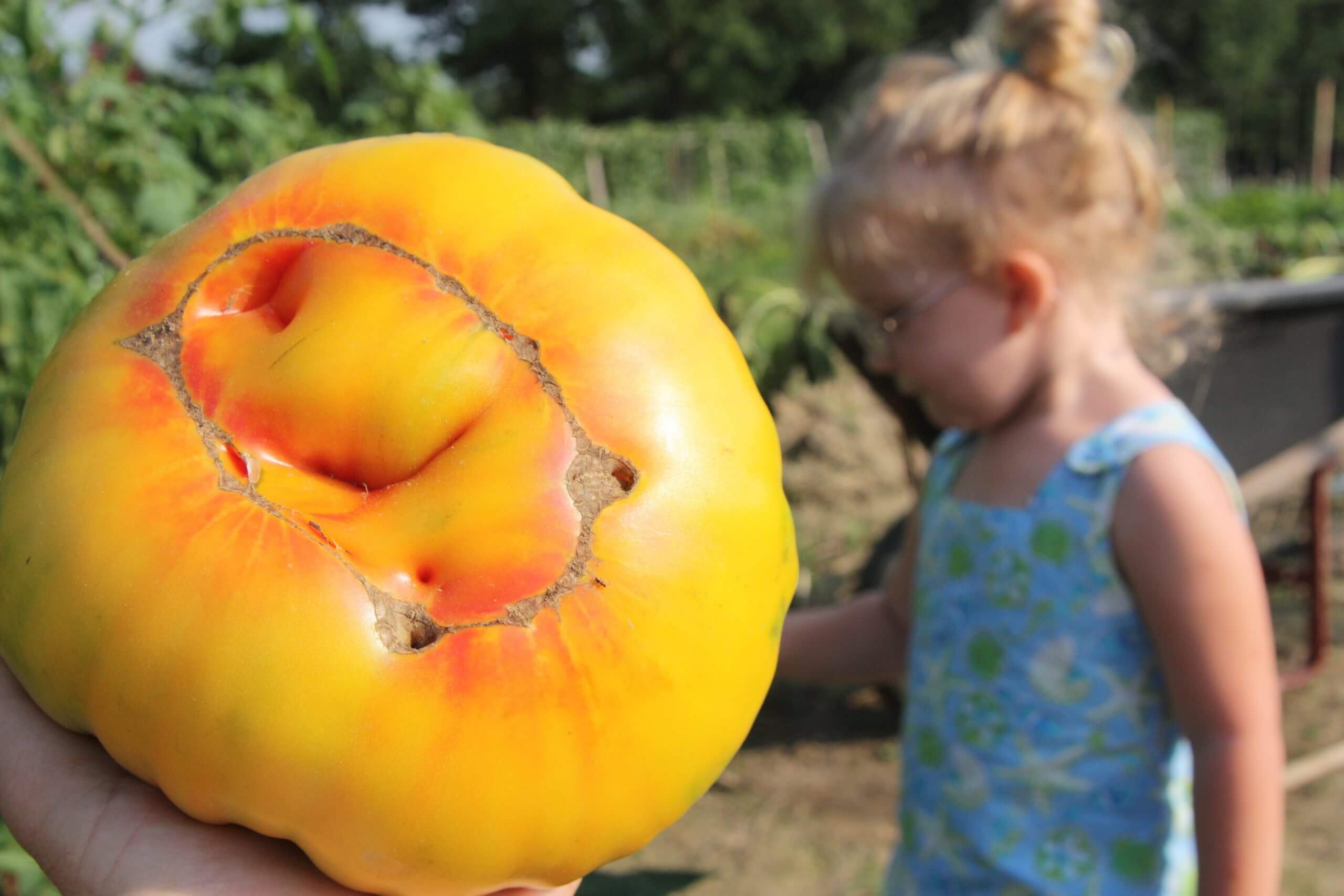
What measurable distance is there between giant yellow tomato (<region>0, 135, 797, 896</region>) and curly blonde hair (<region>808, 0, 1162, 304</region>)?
108 centimetres

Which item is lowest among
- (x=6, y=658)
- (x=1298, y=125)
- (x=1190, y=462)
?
(x=1298, y=125)

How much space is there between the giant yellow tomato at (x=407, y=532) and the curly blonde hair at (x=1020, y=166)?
1.08 meters

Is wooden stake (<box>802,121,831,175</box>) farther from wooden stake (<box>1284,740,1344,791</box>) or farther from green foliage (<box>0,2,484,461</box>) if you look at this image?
green foliage (<box>0,2,484,461</box>)

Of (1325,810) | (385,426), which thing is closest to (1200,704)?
(385,426)

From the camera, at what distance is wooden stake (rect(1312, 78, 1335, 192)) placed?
688 inches

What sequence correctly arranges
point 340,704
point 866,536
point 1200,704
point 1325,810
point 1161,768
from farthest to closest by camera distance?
point 866,536 → point 1325,810 → point 1161,768 → point 1200,704 → point 340,704

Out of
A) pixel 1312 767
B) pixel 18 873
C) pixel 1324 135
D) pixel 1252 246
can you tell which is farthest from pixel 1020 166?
pixel 1324 135

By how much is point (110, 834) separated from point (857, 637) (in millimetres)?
1401

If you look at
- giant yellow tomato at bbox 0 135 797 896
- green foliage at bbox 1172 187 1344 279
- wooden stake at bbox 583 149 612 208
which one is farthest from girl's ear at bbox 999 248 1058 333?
wooden stake at bbox 583 149 612 208

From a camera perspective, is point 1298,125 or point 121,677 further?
point 1298,125

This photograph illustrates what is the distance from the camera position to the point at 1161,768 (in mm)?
1490

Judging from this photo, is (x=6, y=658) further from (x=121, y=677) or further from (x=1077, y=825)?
(x=1077, y=825)

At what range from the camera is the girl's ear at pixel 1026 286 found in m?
1.55

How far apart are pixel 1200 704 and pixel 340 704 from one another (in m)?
1.10
